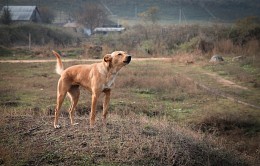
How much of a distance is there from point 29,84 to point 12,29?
84.3ft

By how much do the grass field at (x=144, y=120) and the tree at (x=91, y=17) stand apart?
37967 mm

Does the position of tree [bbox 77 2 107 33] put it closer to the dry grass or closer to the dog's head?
the dry grass

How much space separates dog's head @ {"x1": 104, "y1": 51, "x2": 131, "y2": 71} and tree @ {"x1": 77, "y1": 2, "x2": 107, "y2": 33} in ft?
187

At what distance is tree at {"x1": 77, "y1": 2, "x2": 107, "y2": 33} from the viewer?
64438mm

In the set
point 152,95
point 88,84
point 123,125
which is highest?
point 88,84

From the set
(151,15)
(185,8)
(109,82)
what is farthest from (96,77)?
(185,8)

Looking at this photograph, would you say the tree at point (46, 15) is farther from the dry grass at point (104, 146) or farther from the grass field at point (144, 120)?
the dry grass at point (104, 146)

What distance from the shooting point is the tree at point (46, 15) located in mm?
61281

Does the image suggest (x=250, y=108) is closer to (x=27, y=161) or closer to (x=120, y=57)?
(x=120, y=57)

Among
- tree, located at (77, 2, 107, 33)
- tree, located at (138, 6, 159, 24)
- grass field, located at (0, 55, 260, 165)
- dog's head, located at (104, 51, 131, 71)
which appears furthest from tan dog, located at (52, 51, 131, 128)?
tree, located at (138, 6, 159, 24)

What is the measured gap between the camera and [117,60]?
8.37 meters

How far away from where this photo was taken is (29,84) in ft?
63.3

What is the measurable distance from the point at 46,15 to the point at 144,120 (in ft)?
181

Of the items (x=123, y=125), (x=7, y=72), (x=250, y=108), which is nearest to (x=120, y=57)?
(x=123, y=125)
